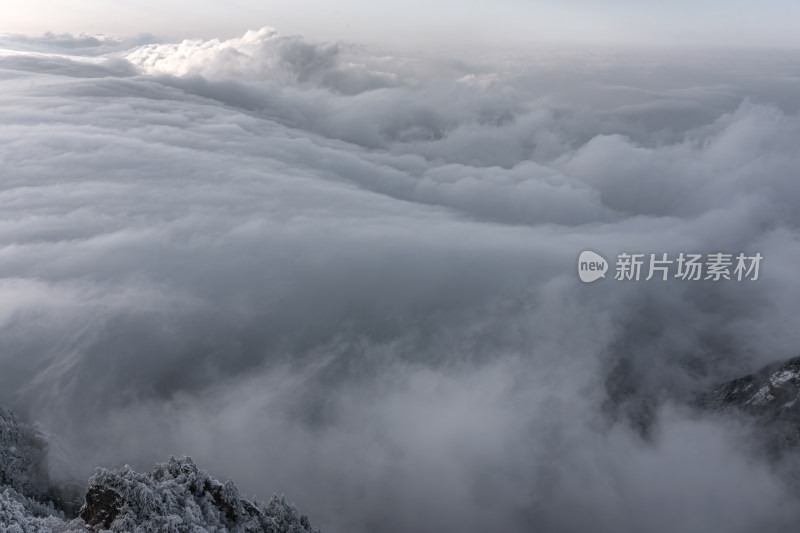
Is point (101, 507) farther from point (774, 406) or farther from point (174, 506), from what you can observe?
point (774, 406)

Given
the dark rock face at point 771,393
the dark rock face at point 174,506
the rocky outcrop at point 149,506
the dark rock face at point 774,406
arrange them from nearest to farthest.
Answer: the rocky outcrop at point 149,506
the dark rock face at point 174,506
the dark rock face at point 774,406
the dark rock face at point 771,393

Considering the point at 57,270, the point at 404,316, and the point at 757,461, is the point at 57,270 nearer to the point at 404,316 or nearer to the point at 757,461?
the point at 404,316

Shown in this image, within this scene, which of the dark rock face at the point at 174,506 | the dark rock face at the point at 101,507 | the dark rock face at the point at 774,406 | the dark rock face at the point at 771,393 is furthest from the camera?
the dark rock face at the point at 771,393

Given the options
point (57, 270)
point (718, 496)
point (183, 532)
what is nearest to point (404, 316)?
point (718, 496)

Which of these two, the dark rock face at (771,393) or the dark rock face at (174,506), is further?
the dark rock face at (771,393)

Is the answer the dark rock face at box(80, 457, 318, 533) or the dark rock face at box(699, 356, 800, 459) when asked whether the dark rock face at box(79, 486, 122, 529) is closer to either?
the dark rock face at box(80, 457, 318, 533)

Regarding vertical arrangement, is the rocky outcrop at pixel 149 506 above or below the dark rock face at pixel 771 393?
above

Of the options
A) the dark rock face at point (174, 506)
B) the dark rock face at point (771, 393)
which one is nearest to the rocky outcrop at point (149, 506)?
the dark rock face at point (174, 506)

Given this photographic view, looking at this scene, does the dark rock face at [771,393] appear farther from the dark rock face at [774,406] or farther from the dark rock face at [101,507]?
the dark rock face at [101,507]

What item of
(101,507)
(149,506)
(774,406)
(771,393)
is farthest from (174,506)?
(771,393)
